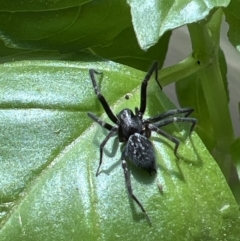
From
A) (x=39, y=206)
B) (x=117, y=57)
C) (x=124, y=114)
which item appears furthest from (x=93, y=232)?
(x=117, y=57)

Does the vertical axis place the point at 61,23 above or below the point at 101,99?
above

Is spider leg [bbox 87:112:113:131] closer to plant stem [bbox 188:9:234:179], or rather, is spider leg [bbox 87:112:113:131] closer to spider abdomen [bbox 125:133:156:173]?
spider abdomen [bbox 125:133:156:173]

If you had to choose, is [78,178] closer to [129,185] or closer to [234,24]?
[129,185]

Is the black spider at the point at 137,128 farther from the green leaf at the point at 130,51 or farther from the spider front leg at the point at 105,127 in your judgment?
the green leaf at the point at 130,51

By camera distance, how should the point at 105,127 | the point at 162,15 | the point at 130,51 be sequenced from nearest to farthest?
the point at 162,15 < the point at 105,127 < the point at 130,51

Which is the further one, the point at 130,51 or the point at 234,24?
the point at 130,51

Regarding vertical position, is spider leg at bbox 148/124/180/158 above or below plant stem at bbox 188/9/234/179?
below

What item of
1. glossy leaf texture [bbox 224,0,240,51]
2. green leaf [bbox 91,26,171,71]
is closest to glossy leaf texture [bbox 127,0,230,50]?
glossy leaf texture [bbox 224,0,240,51]

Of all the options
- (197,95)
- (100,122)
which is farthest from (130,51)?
(100,122)
